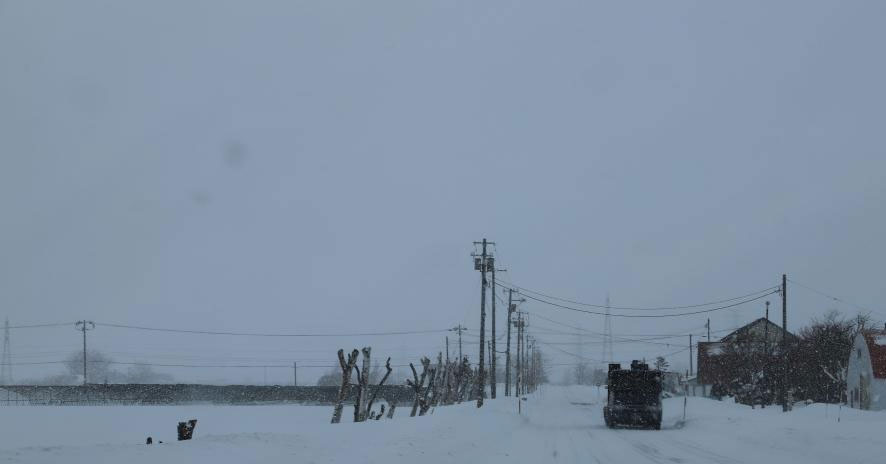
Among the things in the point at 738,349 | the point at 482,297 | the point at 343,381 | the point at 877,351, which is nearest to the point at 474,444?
the point at 343,381

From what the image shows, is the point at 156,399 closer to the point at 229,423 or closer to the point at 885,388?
the point at 229,423

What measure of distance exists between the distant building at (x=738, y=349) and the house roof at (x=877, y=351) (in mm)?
7266

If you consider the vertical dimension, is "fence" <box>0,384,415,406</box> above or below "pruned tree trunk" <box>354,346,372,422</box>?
below

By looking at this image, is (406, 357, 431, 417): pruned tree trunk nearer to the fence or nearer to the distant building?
the fence

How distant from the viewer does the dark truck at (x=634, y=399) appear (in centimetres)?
3319

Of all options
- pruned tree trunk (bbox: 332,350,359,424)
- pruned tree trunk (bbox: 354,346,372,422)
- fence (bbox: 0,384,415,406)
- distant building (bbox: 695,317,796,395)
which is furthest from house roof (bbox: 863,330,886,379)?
pruned tree trunk (bbox: 332,350,359,424)

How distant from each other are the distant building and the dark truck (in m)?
27.9

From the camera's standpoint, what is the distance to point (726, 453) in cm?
1992

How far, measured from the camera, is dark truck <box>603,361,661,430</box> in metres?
33.2

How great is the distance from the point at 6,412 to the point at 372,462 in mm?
43101

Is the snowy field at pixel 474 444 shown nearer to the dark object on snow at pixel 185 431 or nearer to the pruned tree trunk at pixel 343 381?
the dark object on snow at pixel 185 431

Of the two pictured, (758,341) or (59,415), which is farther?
(758,341)

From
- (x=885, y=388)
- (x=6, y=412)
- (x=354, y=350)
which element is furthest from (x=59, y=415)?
(x=885, y=388)

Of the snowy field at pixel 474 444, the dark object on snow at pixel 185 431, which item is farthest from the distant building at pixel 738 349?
the dark object on snow at pixel 185 431
